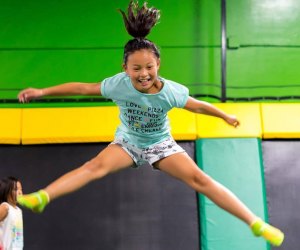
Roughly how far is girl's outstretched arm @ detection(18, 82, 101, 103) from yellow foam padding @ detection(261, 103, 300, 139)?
223 cm

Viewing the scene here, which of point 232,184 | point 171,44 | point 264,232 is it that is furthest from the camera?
point 171,44

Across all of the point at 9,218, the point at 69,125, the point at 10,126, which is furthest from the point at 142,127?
the point at 10,126

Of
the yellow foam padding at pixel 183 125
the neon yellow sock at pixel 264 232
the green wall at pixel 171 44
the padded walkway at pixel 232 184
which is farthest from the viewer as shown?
the green wall at pixel 171 44

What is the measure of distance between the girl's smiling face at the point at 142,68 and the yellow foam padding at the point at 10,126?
217cm

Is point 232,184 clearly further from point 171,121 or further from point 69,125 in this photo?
point 69,125

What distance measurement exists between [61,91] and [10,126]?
2039mm

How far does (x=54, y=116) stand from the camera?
4672 mm

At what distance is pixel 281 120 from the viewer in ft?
15.2

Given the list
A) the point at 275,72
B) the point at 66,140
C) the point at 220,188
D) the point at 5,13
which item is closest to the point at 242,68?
the point at 275,72

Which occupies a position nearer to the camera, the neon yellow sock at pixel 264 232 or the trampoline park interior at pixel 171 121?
the neon yellow sock at pixel 264 232

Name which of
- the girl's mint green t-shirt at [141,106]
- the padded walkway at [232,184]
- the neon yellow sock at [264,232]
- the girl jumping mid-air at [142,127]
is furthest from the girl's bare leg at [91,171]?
the padded walkway at [232,184]

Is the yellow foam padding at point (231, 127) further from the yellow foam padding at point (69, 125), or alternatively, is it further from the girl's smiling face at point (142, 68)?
the girl's smiling face at point (142, 68)

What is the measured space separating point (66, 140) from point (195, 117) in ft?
3.51

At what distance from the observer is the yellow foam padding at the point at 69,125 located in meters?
4.57
